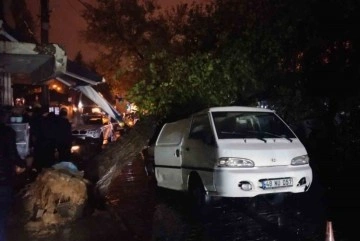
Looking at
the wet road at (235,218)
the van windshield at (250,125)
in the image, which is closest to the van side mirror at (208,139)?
the van windshield at (250,125)

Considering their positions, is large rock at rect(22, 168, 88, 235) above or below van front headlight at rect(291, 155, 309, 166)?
below

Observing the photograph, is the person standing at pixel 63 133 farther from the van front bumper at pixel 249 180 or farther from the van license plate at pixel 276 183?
the van license plate at pixel 276 183

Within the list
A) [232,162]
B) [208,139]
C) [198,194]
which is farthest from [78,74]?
[232,162]

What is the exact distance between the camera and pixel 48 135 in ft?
37.4

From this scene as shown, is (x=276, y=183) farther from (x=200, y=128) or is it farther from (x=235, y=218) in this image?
(x=200, y=128)

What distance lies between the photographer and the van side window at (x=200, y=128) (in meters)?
8.22

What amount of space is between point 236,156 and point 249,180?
1.45 ft

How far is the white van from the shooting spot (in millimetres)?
7434

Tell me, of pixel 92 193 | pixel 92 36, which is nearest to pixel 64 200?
pixel 92 193

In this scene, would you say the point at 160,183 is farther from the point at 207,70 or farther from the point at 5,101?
the point at 5,101

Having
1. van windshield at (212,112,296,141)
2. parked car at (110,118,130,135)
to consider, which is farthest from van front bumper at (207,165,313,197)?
parked car at (110,118,130,135)

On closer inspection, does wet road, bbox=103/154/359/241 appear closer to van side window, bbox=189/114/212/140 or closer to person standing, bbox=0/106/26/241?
van side window, bbox=189/114/212/140

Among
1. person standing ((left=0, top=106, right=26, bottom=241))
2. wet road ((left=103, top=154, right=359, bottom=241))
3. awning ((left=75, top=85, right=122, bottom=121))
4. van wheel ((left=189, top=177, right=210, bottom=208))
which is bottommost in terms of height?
wet road ((left=103, top=154, right=359, bottom=241))

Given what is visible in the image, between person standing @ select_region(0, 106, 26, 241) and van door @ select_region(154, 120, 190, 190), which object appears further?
van door @ select_region(154, 120, 190, 190)
